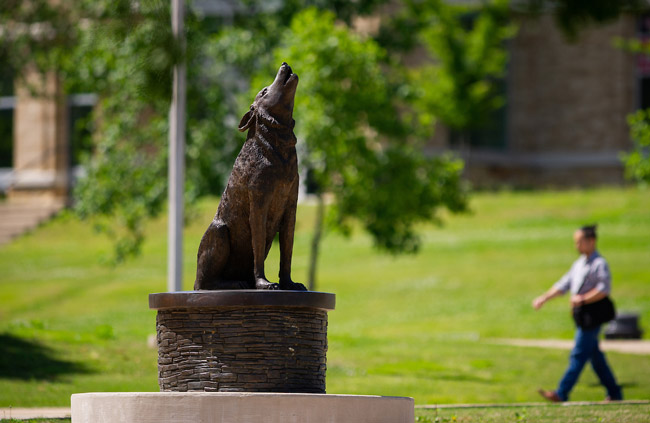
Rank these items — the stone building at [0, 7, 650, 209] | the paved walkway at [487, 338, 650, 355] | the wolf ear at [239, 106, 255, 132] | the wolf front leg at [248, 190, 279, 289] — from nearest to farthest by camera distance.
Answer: the wolf front leg at [248, 190, 279, 289] → the wolf ear at [239, 106, 255, 132] → the paved walkway at [487, 338, 650, 355] → the stone building at [0, 7, 650, 209]

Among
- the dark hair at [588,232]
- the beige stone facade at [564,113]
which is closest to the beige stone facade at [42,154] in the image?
the beige stone facade at [564,113]

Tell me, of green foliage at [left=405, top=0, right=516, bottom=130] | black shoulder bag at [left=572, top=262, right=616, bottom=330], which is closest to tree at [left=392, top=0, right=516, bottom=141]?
green foliage at [left=405, top=0, right=516, bottom=130]

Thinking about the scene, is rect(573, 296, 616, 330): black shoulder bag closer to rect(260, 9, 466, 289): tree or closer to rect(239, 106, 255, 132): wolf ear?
rect(239, 106, 255, 132): wolf ear

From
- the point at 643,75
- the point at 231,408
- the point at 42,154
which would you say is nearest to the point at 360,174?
the point at 231,408

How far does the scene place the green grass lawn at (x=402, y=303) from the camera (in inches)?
536

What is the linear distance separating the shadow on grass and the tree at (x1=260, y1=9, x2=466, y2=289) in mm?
6293

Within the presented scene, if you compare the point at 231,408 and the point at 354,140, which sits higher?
the point at 354,140

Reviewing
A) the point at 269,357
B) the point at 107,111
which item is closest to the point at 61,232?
the point at 107,111

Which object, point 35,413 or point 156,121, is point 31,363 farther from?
point 156,121

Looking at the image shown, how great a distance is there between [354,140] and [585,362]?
1021 centimetres

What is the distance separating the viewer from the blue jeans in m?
11.2

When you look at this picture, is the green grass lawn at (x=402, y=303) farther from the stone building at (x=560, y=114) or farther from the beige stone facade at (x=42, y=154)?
the stone building at (x=560, y=114)

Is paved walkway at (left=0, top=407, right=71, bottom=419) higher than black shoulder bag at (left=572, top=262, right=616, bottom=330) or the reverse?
the reverse

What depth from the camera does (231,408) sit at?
7.30m
